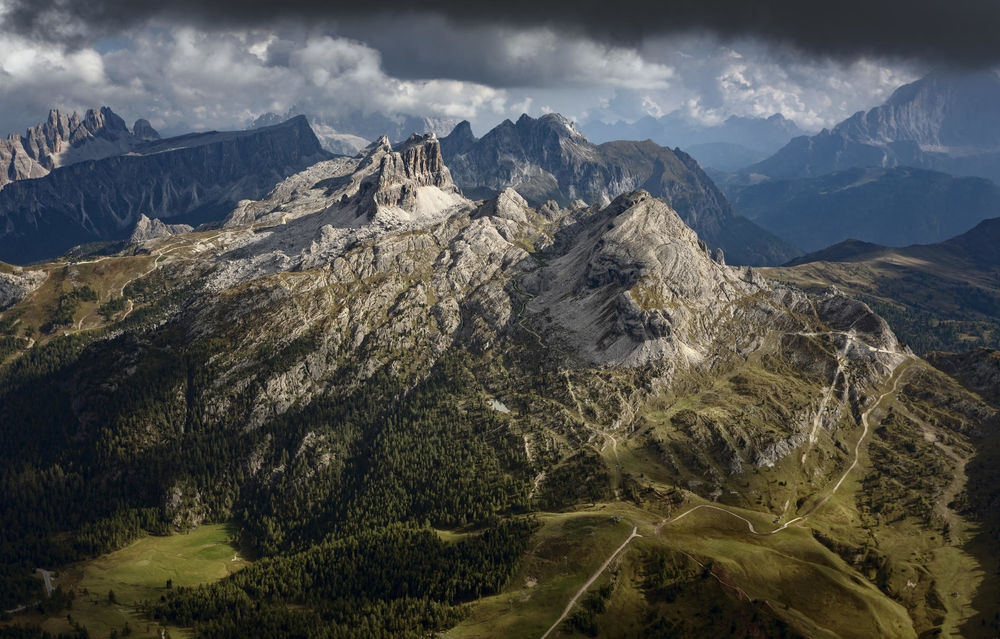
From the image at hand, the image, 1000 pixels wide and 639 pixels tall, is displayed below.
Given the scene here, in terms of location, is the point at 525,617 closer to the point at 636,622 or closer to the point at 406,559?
the point at 636,622

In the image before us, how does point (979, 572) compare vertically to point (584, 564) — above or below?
below

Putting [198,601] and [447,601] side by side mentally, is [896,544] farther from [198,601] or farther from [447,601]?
[198,601]

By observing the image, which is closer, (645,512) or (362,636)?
(362,636)

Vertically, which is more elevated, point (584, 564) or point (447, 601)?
point (584, 564)

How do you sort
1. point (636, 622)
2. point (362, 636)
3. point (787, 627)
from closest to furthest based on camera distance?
1. point (787, 627)
2. point (636, 622)
3. point (362, 636)

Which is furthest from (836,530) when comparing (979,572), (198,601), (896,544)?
(198,601)

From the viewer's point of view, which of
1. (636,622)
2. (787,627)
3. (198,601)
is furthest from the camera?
(198,601)

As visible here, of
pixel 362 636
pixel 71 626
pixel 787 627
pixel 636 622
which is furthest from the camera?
pixel 71 626

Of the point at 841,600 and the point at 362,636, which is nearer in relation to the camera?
the point at 841,600

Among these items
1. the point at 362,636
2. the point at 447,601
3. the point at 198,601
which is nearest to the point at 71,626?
the point at 198,601
